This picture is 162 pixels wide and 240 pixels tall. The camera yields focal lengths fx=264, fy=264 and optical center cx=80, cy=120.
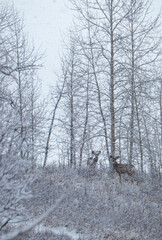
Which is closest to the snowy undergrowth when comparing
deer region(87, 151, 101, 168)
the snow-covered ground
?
the snow-covered ground

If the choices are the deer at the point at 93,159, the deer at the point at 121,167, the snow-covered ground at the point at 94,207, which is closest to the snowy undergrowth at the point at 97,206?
the snow-covered ground at the point at 94,207

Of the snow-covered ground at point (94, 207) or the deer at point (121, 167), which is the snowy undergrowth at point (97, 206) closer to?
the snow-covered ground at point (94, 207)

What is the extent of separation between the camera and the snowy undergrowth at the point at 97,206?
6297 mm

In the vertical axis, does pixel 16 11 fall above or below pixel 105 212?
above

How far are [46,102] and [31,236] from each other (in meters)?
14.3

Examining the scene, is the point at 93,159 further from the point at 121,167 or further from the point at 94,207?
the point at 94,207

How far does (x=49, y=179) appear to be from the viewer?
988 centimetres

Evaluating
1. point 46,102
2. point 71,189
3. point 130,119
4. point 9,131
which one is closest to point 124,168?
point 130,119

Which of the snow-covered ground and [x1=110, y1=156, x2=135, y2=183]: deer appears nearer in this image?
the snow-covered ground

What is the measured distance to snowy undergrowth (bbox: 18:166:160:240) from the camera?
6.30 metres

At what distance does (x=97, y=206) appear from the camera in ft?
25.7

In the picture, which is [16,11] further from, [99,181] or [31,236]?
[31,236]

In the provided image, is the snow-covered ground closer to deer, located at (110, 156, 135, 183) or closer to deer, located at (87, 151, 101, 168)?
deer, located at (110, 156, 135, 183)

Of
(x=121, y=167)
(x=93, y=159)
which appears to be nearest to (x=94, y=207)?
(x=121, y=167)
